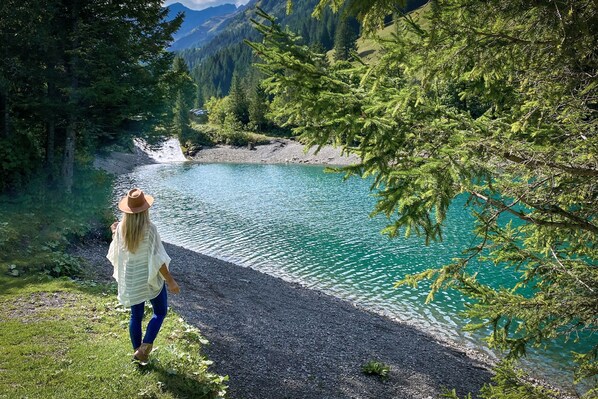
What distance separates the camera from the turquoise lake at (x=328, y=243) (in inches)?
655

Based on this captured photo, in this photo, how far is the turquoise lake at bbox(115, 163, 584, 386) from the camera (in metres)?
16.6

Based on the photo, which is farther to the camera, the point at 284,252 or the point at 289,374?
the point at 284,252

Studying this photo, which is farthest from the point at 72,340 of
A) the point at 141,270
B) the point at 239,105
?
the point at 239,105

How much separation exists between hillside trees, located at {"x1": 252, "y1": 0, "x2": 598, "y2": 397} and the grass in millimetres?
4071

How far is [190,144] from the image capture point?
100 metres

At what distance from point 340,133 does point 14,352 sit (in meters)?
6.25

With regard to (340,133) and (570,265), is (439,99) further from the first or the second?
(570,265)

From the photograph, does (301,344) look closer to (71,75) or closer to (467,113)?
(467,113)

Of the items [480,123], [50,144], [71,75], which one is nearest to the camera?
[480,123]

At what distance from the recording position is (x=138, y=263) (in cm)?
629

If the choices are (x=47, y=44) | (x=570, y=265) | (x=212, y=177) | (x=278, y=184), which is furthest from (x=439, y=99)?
(x=212, y=177)

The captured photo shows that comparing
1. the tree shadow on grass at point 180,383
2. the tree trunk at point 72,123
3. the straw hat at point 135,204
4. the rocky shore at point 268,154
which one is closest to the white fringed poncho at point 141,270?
the straw hat at point 135,204

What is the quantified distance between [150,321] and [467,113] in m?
5.80

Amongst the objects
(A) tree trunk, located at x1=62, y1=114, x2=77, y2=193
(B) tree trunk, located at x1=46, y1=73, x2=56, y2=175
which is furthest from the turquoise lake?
(B) tree trunk, located at x1=46, y1=73, x2=56, y2=175
